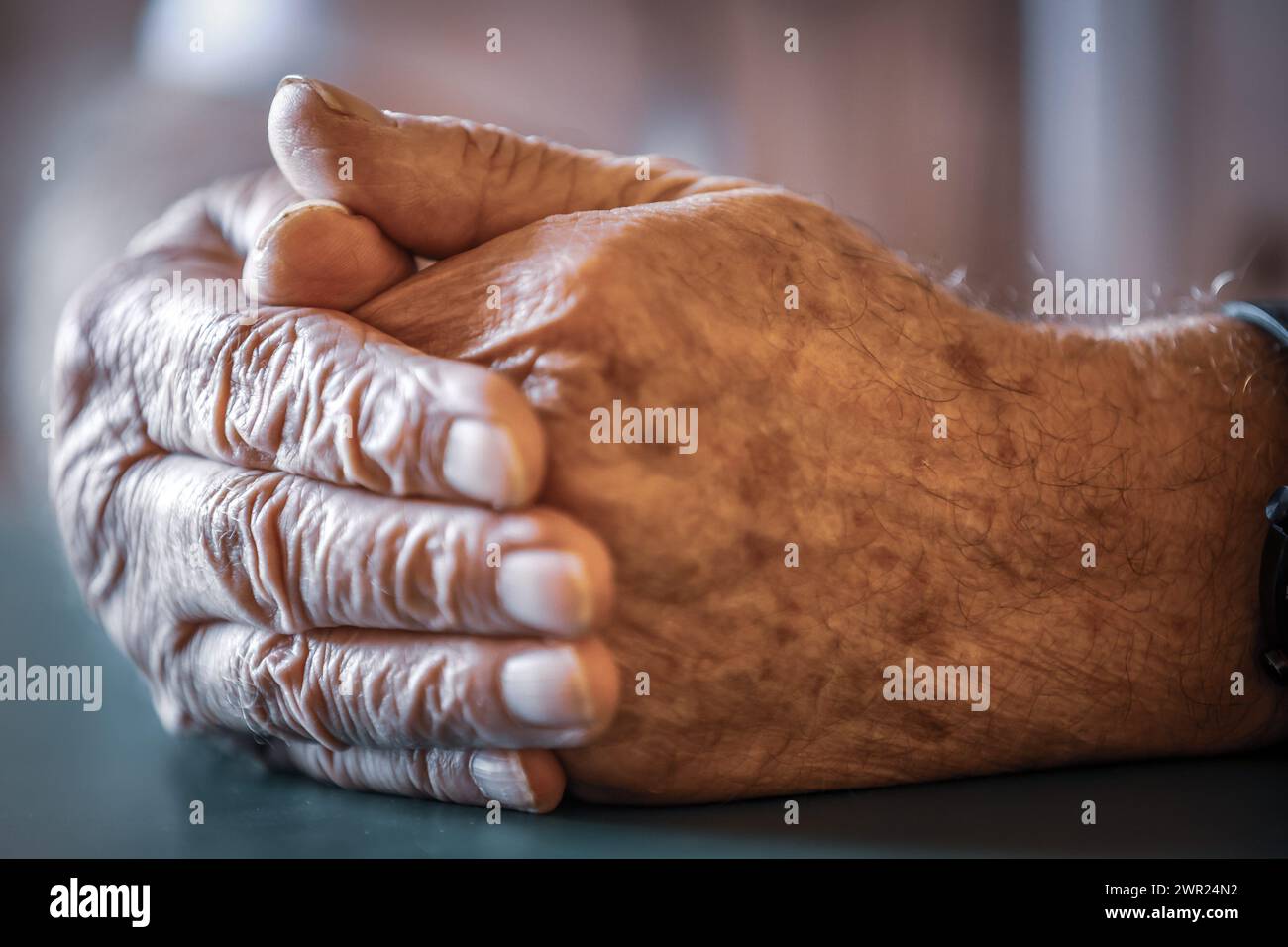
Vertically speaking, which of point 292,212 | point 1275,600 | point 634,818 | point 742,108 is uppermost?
point 742,108

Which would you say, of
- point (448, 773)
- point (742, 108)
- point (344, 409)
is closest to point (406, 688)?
point (448, 773)

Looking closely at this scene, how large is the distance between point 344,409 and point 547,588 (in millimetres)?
167

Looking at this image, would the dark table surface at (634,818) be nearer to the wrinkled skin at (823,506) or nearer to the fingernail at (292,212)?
the wrinkled skin at (823,506)

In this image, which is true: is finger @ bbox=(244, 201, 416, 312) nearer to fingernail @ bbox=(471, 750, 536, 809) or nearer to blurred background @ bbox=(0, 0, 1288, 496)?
fingernail @ bbox=(471, 750, 536, 809)

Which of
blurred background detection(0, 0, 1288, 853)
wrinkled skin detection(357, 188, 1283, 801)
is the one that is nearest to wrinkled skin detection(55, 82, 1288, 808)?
wrinkled skin detection(357, 188, 1283, 801)

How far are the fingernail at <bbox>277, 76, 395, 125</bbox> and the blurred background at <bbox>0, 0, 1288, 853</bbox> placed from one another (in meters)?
0.59

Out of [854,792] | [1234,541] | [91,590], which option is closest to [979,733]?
[854,792]

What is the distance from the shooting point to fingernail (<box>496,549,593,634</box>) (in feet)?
1.60

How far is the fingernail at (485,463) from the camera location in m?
0.50

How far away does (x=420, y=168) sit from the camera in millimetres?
611

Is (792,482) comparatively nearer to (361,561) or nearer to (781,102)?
(361,561)

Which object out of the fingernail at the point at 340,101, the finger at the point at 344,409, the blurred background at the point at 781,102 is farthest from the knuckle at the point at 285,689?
the blurred background at the point at 781,102

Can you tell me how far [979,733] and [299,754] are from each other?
426 mm
